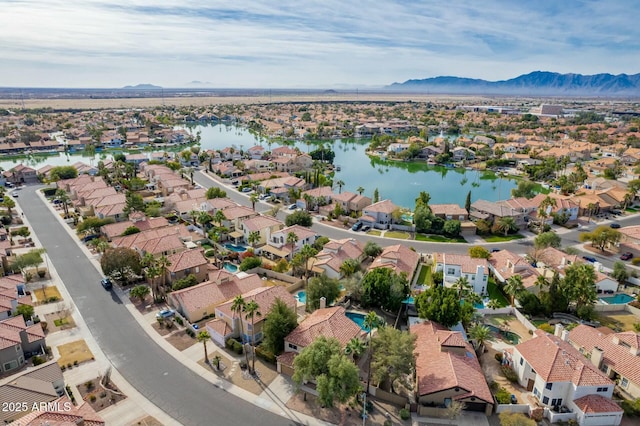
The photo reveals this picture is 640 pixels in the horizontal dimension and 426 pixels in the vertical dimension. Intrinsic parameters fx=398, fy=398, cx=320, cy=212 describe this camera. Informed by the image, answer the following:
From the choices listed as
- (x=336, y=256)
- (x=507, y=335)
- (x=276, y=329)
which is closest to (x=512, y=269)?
(x=507, y=335)

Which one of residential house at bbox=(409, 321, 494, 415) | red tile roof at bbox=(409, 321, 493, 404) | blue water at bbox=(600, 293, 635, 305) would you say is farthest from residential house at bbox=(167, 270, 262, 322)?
blue water at bbox=(600, 293, 635, 305)

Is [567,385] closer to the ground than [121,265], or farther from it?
closer to the ground

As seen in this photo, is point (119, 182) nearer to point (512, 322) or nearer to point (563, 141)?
Result: point (512, 322)

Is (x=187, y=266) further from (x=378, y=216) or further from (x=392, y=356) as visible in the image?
(x=378, y=216)

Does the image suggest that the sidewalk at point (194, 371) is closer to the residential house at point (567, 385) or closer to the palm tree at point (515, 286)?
the residential house at point (567, 385)

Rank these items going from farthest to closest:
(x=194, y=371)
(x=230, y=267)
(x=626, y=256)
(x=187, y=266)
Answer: (x=626, y=256) < (x=230, y=267) < (x=187, y=266) < (x=194, y=371)

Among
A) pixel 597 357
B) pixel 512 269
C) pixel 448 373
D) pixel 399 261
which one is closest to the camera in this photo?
pixel 448 373
